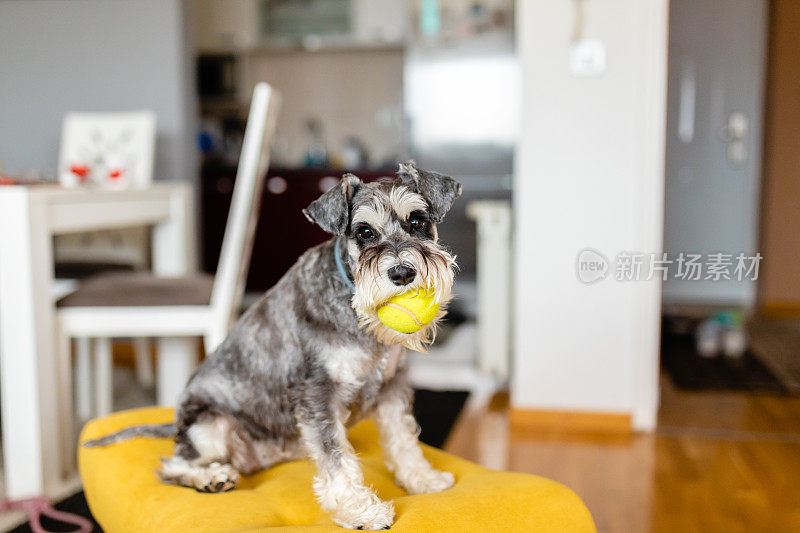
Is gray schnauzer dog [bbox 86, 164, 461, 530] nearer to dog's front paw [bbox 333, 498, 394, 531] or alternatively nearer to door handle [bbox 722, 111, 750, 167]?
dog's front paw [bbox 333, 498, 394, 531]

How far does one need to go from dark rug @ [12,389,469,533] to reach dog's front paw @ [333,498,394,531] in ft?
3.66

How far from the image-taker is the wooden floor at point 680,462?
227cm

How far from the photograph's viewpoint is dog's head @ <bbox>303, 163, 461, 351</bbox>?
1299 millimetres

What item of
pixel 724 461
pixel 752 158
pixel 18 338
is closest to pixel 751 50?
pixel 752 158

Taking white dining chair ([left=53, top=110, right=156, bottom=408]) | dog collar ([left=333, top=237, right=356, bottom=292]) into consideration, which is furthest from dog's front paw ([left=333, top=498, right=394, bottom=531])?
white dining chair ([left=53, top=110, right=156, bottom=408])

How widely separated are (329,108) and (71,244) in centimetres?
337

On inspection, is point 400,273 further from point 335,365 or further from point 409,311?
point 335,365

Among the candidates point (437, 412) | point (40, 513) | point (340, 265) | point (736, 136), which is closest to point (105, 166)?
point (40, 513)

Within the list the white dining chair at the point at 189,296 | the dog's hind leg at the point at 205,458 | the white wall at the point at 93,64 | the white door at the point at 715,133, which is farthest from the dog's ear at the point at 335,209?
the white door at the point at 715,133

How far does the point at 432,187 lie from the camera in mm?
1472

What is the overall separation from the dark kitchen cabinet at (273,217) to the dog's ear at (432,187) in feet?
14.2

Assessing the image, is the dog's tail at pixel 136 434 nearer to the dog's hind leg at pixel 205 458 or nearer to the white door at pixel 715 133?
the dog's hind leg at pixel 205 458

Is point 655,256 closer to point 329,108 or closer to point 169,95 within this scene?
point 169,95

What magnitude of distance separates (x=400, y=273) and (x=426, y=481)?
22.6 inches
